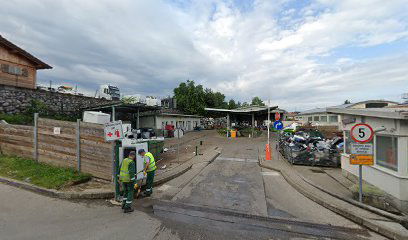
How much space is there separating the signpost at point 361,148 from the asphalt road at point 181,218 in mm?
1702

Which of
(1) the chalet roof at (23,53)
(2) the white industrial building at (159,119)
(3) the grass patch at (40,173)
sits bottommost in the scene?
(3) the grass patch at (40,173)

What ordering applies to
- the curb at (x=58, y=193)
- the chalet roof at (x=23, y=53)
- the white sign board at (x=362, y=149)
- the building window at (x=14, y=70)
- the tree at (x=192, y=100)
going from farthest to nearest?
the tree at (x=192, y=100) → the building window at (x=14, y=70) → the chalet roof at (x=23, y=53) → the curb at (x=58, y=193) → the white sign board at (x=362, y=149)

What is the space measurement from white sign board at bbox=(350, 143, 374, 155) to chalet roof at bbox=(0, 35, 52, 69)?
25.0 metres

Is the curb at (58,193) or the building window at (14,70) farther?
the building window at (14,70)

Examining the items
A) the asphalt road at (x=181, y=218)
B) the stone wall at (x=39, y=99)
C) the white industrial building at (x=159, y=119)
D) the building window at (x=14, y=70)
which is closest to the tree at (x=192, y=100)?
the white industrial building at (x=159, y=119)

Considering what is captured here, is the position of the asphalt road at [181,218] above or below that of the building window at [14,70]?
below

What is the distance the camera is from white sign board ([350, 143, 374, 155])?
235 inches

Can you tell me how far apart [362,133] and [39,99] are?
908 inches

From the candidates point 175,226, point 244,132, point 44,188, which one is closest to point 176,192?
point 175,226

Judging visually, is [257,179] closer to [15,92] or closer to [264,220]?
[264,220]

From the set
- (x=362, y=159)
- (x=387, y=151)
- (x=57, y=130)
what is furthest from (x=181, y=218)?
(x=57, y=130)

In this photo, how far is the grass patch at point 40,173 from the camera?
6930 millimetres

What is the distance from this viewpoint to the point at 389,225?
186 inches

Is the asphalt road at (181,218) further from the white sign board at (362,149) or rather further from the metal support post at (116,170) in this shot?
the white sign board at (362,149)
